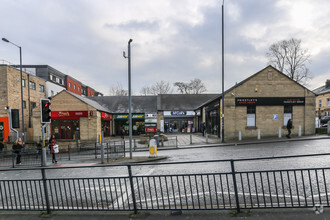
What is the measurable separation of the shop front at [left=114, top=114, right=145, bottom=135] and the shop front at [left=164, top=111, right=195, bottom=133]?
421cm

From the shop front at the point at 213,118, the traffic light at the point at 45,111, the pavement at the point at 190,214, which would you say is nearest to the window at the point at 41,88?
the traffic light at the point at 45,111

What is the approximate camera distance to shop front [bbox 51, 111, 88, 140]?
84.4ft

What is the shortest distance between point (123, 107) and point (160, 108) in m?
6.91

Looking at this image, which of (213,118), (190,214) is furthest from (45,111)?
(213,118)

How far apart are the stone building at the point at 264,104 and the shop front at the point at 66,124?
695 inches

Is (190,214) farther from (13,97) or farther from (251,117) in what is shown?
(13,97)

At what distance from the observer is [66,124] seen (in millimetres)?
26562

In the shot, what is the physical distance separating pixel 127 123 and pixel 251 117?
2124cm

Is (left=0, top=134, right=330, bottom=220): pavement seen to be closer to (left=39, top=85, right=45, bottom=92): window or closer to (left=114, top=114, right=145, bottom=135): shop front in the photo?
(left=114, top=114, right=145, bottom=135): shop front

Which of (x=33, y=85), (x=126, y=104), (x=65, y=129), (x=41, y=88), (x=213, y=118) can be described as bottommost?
(x=65, y=129)

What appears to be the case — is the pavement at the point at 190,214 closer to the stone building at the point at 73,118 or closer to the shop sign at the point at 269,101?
the shop sign at the point at 269,101

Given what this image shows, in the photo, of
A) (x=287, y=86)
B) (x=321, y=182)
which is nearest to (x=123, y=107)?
(x=287, y=86)

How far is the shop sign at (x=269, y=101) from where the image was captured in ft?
66.7

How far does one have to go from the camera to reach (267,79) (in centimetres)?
2039
